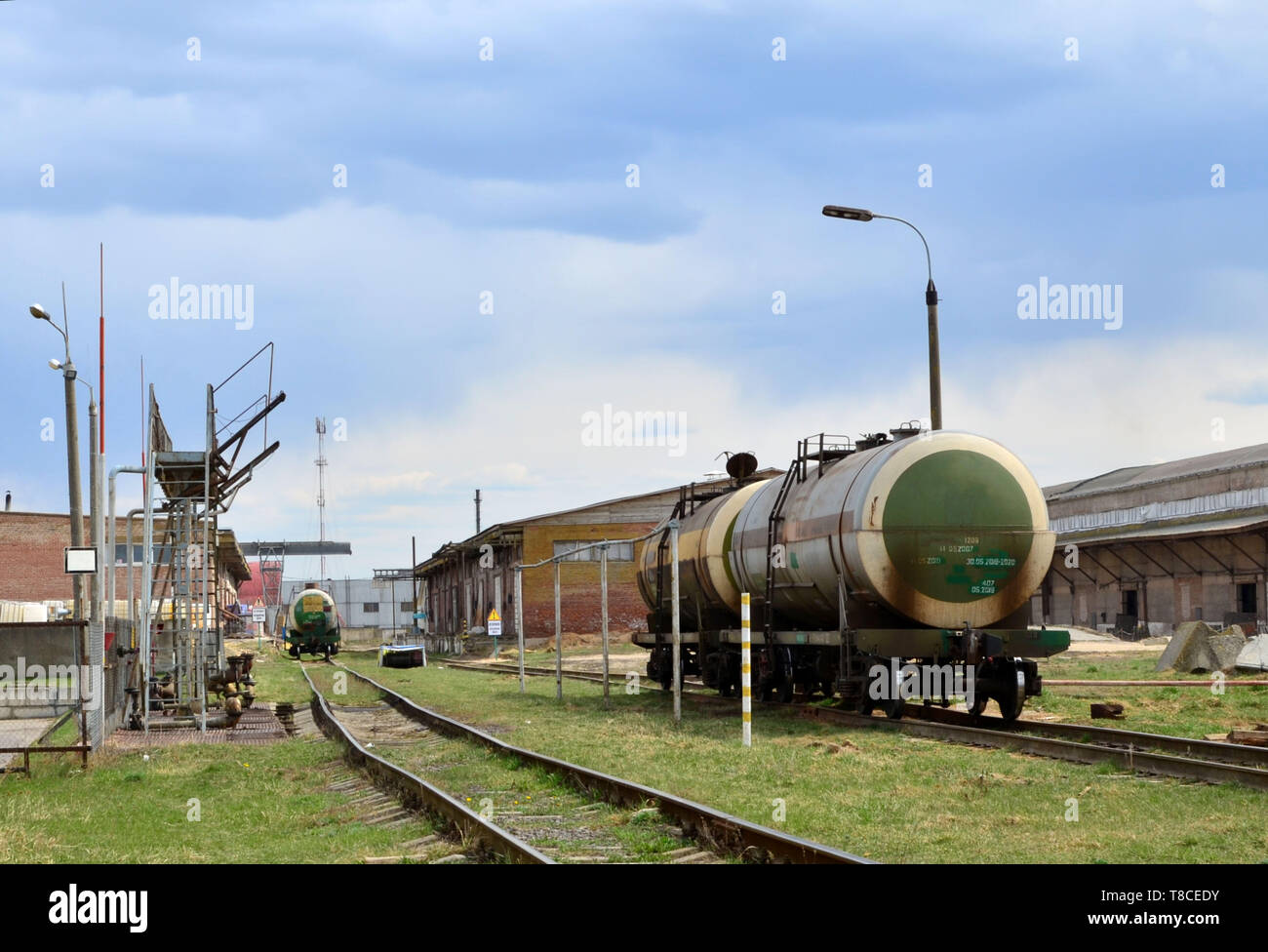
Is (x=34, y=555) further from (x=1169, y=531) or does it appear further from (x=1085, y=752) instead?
(x=1085, y=752)

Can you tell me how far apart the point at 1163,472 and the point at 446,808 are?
51184mm

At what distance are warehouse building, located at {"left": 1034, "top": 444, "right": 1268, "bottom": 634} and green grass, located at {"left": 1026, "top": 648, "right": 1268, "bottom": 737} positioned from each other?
13764 mm

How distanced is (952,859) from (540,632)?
159ft

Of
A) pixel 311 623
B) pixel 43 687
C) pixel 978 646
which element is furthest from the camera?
pixel 311 623

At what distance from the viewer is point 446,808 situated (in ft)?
33.2

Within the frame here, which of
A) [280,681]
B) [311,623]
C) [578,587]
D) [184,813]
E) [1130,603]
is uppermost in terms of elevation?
[578,587]

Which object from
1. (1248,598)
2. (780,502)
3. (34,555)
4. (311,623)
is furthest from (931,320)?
(34,555)

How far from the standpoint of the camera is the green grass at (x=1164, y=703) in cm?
1592

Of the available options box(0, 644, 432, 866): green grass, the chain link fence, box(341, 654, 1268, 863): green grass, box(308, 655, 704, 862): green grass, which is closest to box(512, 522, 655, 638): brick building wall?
the chain link fence

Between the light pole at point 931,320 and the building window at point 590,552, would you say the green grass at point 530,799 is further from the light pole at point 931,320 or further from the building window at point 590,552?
the building window at point 590,552

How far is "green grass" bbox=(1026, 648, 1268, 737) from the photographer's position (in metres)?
15.9

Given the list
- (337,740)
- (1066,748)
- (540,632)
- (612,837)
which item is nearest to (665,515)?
(540,632)
